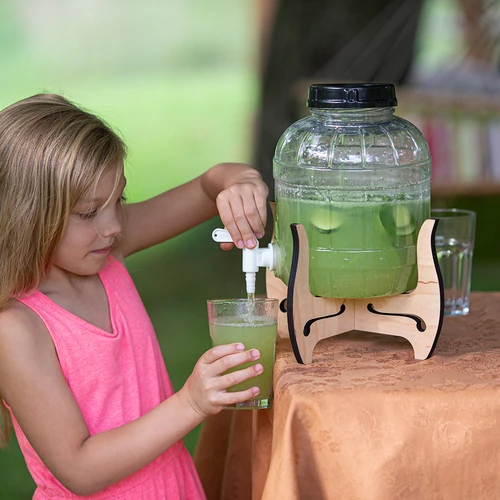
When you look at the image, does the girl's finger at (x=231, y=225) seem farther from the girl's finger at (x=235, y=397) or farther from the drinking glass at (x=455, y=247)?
the drinking glass at (x=455, y=247)

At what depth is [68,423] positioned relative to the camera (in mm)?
1467

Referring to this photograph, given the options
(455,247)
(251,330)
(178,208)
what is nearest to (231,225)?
(251,330)

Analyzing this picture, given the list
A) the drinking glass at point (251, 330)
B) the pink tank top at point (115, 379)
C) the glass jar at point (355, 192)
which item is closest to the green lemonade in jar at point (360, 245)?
the glass jar at point (355, 192)

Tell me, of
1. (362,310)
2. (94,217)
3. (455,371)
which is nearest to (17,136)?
(94,217)

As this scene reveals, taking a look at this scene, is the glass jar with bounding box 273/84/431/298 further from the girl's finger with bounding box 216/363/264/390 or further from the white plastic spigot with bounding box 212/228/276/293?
the girl's finger with bounding box 216/363/264/390

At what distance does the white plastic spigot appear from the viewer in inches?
60.5

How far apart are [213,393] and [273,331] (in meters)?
0.16

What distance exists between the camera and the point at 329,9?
5758 mm

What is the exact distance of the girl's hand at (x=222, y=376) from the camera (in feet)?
4.54

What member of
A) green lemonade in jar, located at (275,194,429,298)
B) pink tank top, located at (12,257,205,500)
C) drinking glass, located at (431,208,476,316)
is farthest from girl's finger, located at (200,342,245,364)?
drinking glass, located at (431,208,476,316)

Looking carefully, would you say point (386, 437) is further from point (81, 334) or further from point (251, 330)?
point (81, 334)

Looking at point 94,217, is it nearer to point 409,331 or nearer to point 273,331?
point 273,331

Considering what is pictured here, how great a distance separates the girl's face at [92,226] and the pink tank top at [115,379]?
A: 10cm

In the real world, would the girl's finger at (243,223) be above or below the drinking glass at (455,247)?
above
